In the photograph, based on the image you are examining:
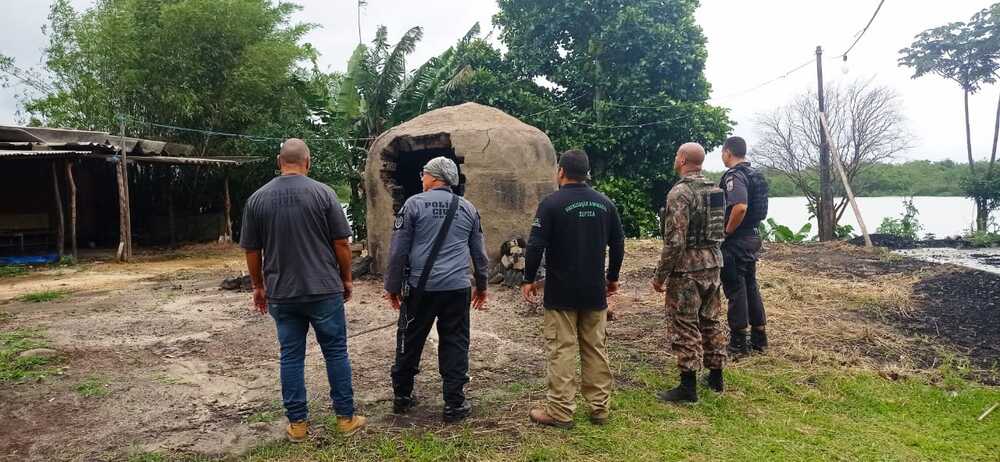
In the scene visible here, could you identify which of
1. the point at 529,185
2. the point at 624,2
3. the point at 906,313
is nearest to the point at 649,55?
the point at 624,2

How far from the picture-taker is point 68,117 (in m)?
15.5

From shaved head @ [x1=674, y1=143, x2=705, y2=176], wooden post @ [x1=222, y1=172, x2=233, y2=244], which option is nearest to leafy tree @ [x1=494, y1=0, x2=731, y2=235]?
wooden post @ [x1=222, y1=172, x2=233, y2=244]

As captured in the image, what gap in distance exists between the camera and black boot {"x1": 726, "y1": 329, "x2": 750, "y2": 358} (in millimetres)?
4750

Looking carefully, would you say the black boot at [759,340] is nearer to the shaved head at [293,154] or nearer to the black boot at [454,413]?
the black boot at [454,413]

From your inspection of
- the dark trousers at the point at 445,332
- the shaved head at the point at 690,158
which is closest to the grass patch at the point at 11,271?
the dark trousers at the point at 445,332

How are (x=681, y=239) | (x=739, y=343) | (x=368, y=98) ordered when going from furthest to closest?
(x=368, y=98) < (x=739, y=343) < (x=681, y=239)

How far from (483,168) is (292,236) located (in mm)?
4771

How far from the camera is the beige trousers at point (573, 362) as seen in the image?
3393 mm

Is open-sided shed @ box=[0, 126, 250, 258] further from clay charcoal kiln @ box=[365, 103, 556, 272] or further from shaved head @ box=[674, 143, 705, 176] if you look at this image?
shaved head @ box=[674, 143, 705, 176]

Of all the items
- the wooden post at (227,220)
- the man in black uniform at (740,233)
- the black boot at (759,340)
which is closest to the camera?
the man in black uniform at (740,233)

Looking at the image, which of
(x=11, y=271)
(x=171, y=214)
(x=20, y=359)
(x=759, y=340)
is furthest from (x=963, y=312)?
(x=171, y=214)

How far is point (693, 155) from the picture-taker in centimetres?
385

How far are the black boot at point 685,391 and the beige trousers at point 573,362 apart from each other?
0.59 m

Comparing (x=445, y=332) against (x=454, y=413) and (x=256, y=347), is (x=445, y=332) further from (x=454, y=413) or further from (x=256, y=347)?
(x=256, y=347)
